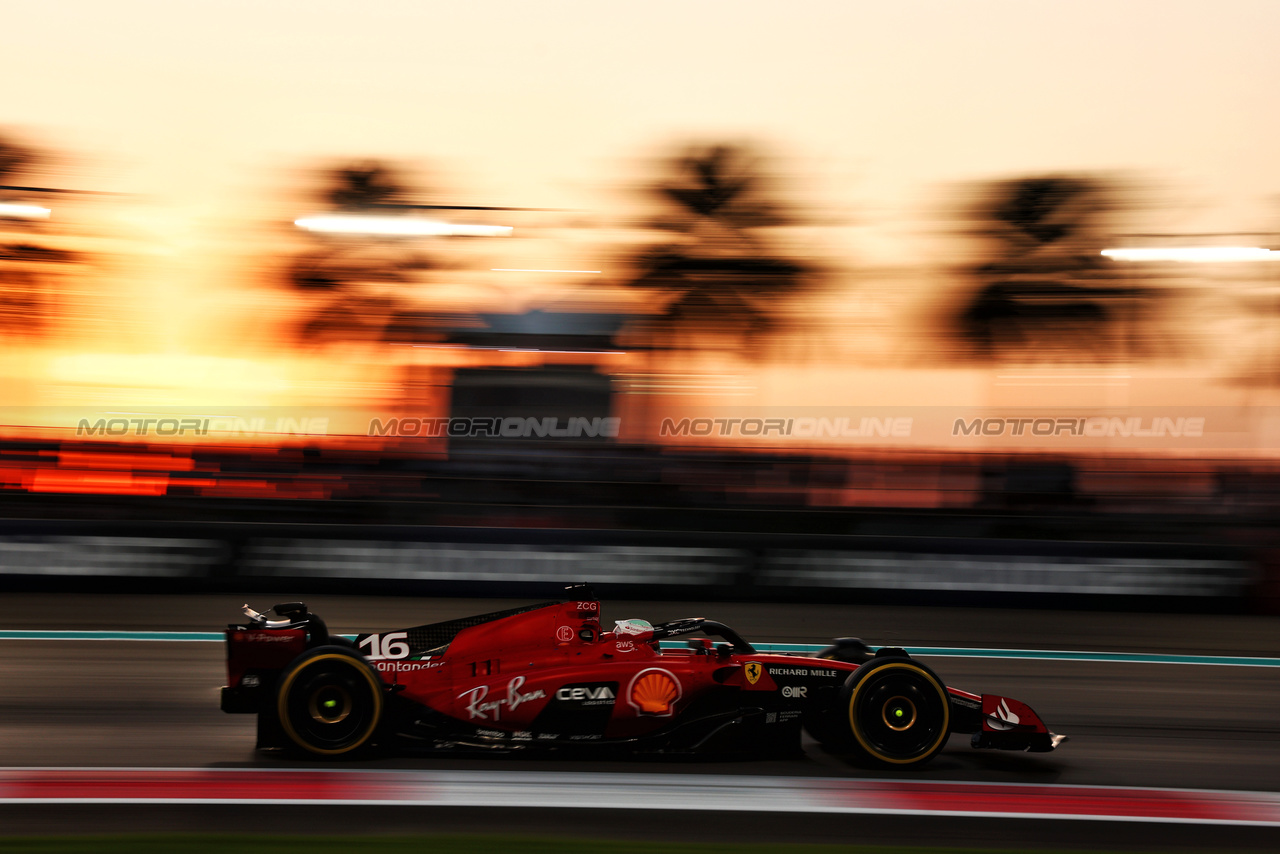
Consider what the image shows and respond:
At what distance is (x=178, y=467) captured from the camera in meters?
11.1

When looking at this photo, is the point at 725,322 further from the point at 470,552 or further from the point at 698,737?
the point at 698,737

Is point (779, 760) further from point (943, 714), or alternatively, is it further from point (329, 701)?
point (329, 701)

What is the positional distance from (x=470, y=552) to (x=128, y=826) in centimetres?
650

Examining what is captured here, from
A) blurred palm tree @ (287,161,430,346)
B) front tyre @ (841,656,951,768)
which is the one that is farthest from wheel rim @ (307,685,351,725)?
blurred palm tree @ (287,161,430,346)

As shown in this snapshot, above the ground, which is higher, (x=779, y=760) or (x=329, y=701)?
(x=329, y=701)

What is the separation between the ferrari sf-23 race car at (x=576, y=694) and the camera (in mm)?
4160

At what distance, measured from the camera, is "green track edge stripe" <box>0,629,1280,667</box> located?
24.9 ft

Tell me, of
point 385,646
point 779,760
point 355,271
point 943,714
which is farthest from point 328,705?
point 355,271

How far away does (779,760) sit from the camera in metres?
4.43

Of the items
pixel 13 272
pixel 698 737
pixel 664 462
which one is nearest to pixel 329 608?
pixel 664 462

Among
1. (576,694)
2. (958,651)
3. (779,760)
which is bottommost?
(779,760)

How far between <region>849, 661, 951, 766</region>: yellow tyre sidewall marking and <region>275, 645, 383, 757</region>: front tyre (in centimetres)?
177

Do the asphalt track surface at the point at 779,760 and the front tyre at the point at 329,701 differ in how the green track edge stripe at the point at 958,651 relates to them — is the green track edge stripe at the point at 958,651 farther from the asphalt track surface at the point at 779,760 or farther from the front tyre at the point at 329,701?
the front tyre at the point at 329,701

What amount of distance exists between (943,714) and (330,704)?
7.56ft
